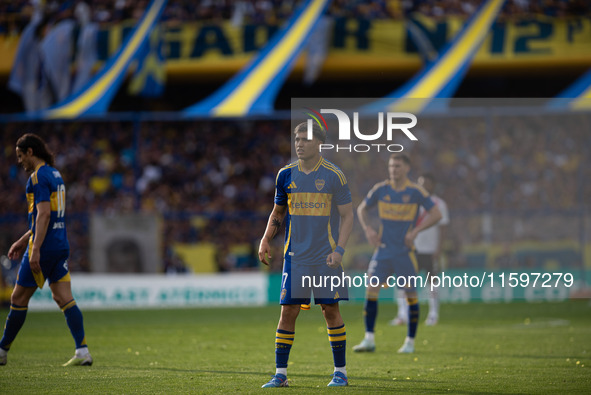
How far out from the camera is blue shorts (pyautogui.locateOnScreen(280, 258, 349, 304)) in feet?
24.1

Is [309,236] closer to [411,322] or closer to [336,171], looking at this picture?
[336,171]

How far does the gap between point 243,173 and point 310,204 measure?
1693cm

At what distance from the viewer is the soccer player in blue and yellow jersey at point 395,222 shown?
10.4 metres

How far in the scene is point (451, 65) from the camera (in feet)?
76.3

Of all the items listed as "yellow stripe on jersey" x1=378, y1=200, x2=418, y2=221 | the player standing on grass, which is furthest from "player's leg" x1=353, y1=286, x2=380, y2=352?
the player standing on grass

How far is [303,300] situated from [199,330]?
615 centimetres

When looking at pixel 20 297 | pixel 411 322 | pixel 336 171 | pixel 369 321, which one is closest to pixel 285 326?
pixel 336 171

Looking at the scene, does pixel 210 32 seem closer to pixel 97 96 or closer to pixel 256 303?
pixel 97 96

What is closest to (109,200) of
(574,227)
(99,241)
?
(99,241)

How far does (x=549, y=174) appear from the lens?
1897cm

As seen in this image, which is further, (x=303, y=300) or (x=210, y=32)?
(x=210, y=32)

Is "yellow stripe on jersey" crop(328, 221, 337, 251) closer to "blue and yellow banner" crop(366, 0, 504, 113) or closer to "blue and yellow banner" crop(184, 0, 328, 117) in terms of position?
"blue and yellow banner" crop(184, 0, 328, 117)

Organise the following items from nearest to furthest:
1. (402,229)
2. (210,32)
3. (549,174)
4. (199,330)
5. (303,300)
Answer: (303,300) → (402,229) → (199,330) → (549,174) → (210,32)

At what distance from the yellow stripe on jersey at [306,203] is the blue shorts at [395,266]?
3117 mm
